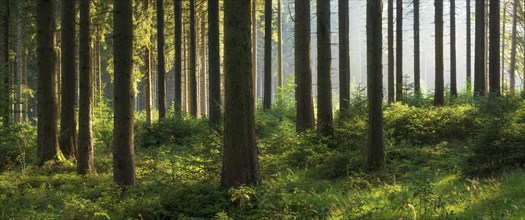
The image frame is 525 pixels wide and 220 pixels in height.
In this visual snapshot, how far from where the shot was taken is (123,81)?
895cm

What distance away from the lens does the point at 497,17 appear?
53.1ft

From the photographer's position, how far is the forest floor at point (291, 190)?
6051mm

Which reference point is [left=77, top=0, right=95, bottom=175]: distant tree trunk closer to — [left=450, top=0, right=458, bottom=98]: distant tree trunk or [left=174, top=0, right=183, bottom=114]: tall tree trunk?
[left=174, top=0, right=183, bottom=114]: tall tree trunk

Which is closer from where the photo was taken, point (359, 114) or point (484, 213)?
point (484, 213)

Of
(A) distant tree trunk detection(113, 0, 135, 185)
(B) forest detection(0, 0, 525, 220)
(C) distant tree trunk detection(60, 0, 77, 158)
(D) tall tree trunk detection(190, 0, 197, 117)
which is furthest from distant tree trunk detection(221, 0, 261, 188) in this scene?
(D) tall tree trunk detection(190, 0, 197, 117)

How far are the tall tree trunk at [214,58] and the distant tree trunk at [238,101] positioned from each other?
29.0 feet

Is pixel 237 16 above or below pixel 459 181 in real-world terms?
above

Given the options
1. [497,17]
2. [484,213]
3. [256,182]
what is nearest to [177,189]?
[256,182]

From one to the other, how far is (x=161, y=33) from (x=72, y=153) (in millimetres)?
8544

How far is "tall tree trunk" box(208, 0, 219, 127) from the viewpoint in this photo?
1647cm

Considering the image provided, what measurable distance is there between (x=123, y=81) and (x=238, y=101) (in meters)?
2.98

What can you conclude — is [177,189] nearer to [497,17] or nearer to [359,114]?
[359,114]

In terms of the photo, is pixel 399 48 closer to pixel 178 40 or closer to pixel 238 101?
pixel 178 40

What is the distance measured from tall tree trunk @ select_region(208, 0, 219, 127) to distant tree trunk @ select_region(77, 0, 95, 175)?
561 centimetres
